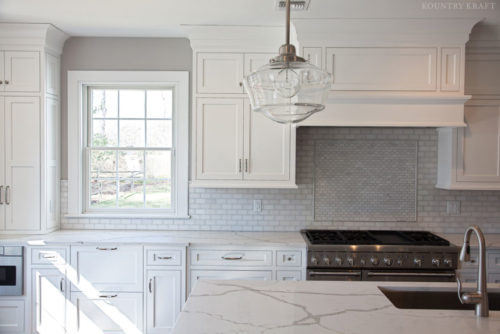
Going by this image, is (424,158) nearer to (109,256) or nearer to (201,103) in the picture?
(201,103)

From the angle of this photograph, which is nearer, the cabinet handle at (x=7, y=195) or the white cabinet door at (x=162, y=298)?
the white cabinet door at (x=162, y=298)

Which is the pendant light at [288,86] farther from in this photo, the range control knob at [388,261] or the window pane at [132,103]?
the window pane at [132,103]

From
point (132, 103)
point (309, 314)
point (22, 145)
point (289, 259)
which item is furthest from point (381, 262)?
point (22, 145)

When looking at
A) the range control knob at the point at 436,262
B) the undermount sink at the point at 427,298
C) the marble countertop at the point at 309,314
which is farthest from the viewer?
the range control knob at the point at 436,262

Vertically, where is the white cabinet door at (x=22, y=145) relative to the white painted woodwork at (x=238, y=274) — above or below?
above

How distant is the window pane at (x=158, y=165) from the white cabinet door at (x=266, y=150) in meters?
0.88

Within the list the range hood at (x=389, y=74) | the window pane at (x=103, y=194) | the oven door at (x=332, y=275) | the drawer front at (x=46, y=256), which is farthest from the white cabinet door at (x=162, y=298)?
the range hood at (x=389, y=74)

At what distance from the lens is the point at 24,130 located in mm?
3514

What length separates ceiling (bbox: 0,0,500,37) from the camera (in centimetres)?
301

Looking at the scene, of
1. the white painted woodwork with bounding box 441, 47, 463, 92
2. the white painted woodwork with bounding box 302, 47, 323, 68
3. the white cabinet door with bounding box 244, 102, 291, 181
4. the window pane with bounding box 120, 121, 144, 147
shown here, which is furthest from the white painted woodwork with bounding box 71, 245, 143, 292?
the white painted woodwork with bounding box 441, 47, 463, 92

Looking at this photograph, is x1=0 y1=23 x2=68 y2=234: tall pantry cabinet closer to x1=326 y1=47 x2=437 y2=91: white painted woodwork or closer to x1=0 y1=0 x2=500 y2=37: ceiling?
x1=0 y1=0 x2=500 y2=37: ceiling

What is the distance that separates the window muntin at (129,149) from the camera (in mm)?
3924

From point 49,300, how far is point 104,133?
1601 mm

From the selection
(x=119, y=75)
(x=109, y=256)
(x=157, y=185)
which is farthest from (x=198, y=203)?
(x=119, y=75)
